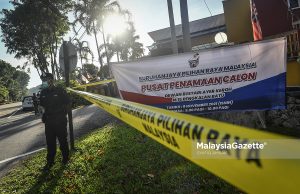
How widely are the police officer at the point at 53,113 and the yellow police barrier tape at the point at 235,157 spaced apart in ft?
15.1

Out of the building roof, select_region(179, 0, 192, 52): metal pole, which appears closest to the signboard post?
select_region(179, 0, 192, 52): metal pole

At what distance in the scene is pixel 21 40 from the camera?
1569 inches

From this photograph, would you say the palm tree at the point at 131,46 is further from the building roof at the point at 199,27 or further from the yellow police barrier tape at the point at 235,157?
the yellow police barrier tape at the point at 235,157

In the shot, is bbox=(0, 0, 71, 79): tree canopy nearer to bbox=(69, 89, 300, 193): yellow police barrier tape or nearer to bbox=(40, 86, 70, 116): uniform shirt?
bbox=(40, 86, 70, 116): uniform shirt

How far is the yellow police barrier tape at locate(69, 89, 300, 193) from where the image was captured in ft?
4.28

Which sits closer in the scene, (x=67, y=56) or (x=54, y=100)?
(x=54, y=100)

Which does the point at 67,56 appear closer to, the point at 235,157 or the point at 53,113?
the point at 53,113

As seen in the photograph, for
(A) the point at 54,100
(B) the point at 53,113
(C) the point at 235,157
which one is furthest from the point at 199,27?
(C) the point at 235,157

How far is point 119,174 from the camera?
221 inches

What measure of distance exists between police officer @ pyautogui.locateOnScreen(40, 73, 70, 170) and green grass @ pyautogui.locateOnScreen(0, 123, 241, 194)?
1.34ft

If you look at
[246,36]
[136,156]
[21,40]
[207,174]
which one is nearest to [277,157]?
[207,174]

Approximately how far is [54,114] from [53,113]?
34 millimetres

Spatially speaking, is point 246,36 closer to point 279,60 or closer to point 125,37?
point 279,60

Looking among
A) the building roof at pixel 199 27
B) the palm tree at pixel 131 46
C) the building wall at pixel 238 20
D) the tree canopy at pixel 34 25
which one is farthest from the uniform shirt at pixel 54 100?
the palm tree at pixel 131 46
